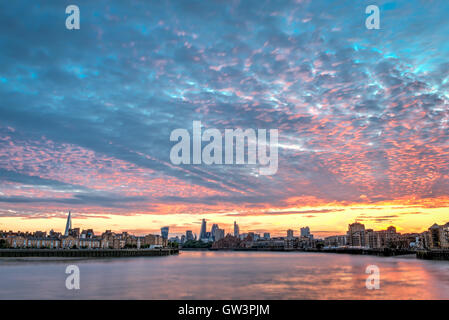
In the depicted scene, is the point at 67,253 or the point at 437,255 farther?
the point at 67,253

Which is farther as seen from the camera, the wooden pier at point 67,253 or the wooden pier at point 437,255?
the wooden pier at point 67,253

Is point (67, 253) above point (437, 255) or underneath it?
underneath

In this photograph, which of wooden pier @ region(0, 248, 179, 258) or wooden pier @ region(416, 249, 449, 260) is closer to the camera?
wooden pier @ region(416, 249, 449, 260)
